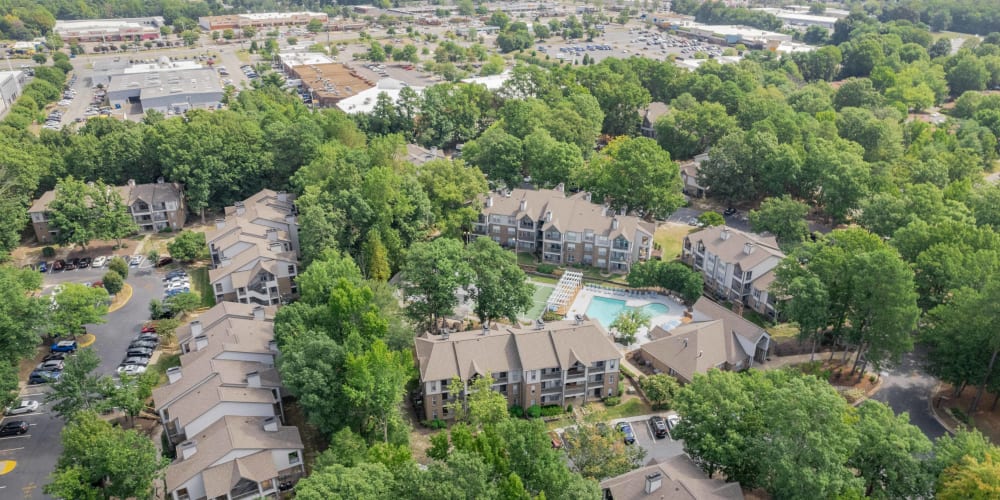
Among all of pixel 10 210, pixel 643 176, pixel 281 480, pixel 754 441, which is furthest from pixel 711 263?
pixel 10 210

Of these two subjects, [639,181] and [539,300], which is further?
[639,181]

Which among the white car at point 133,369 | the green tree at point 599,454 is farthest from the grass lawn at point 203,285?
the green tree at point 599,454

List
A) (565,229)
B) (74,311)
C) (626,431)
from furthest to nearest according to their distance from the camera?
(565,229), (74,311), (626,431)

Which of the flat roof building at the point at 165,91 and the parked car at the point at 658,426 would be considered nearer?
the parked car at the point at 658,426

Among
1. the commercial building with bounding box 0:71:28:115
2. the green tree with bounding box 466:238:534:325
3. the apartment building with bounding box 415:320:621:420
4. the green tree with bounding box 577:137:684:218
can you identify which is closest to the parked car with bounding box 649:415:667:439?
the apartment building with bounding box 415:320:621:420

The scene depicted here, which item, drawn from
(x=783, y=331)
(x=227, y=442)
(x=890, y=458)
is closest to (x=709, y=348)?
(x=783, y=331)

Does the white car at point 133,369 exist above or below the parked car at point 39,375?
below

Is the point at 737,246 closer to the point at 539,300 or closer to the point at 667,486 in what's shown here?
the point at 539,300

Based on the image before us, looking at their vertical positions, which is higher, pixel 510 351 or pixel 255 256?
pixel 255 256

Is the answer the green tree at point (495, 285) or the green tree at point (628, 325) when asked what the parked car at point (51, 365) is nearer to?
the green tree at point (495, 285)
